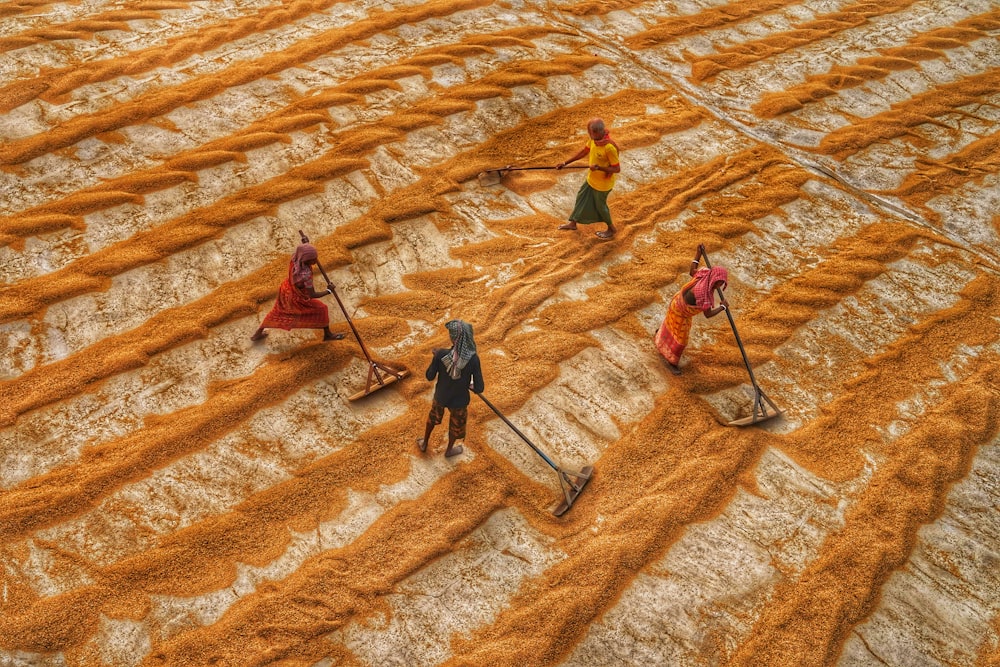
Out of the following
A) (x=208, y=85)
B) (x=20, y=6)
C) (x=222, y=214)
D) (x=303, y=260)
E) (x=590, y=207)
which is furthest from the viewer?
(x=20, y=6)

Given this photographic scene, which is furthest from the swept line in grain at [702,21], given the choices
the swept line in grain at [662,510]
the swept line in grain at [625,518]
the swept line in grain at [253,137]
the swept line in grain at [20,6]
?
the swept line in grain at [20,6]

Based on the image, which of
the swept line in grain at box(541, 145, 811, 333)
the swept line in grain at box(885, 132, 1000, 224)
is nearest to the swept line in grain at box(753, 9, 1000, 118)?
the swept line in grain at box(541, 145, 811, 333)

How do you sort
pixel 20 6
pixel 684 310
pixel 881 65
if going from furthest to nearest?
pixel 881 65, pixel 20 6, pixel 684 310

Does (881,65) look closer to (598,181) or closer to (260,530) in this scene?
(598,181)

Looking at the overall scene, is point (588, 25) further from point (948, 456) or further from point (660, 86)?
point (948, 456)

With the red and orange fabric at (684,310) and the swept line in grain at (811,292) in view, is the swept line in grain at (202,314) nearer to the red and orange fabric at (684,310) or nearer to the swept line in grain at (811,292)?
the red and orange fabric at (684,310)

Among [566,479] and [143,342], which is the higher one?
[143,342]

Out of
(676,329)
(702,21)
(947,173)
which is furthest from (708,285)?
(702,21)
